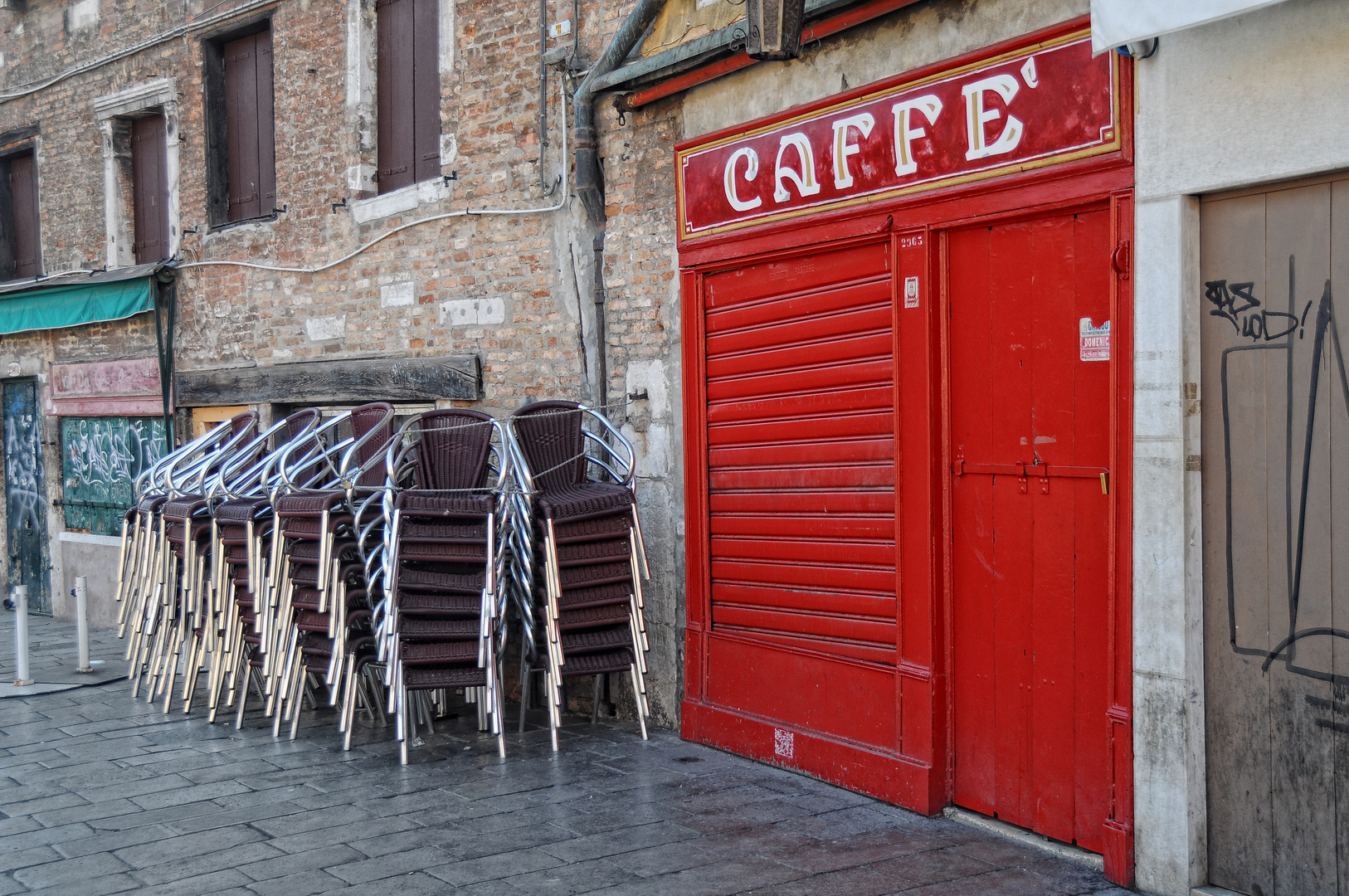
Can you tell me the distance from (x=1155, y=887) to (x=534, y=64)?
19.2ft

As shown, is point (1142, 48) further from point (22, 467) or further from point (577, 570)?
A: point (22, 467)

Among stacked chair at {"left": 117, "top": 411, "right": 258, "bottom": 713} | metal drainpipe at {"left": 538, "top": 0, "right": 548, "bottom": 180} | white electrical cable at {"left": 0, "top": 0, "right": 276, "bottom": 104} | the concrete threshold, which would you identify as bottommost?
the concrete threshold

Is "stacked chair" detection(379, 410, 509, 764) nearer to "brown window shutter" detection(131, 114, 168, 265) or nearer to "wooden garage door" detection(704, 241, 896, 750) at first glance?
"wooden garage door" detection(704, 241, 896, 750)

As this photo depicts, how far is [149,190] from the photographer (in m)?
12.0

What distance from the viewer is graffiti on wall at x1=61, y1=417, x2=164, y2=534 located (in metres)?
11.8

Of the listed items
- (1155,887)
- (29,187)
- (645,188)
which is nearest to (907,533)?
(1155,887)

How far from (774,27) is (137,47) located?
27.9 ft

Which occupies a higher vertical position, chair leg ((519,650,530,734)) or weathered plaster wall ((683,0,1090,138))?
weathered plaster wall ((683,0,1090,138))

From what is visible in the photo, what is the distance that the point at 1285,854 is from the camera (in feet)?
13.3

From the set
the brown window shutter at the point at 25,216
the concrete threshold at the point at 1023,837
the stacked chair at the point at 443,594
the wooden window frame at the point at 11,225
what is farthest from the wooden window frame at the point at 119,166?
the concrete threshold at the point at 1023,837

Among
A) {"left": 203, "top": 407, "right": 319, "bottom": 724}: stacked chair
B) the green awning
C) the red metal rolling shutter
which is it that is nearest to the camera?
{"left": 203, "top": 407, "right": 319, "bottom": 724}: stacked chair

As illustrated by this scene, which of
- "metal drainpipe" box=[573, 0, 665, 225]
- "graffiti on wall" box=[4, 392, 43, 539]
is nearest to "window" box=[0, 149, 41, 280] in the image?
"graffiti on wall" box=[4, 392, 43, 539]

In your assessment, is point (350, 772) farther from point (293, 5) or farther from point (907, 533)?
point (293, 5)

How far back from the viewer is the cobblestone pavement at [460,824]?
15.1ft
